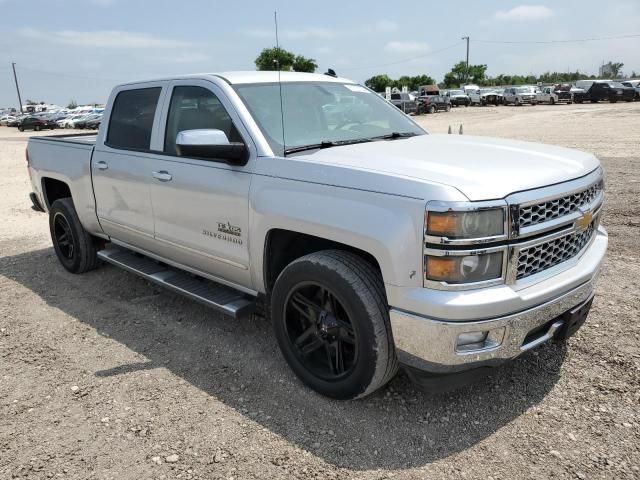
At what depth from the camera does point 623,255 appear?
537cm

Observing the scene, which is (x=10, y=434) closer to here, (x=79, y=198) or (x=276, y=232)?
(x=276, y=232)

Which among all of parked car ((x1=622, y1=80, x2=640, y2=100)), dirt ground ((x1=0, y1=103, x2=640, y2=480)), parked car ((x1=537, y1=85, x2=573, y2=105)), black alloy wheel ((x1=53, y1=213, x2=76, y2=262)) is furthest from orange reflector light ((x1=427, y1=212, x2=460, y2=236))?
parked car ((x1=537, y1=85, x2=573, y2=105))

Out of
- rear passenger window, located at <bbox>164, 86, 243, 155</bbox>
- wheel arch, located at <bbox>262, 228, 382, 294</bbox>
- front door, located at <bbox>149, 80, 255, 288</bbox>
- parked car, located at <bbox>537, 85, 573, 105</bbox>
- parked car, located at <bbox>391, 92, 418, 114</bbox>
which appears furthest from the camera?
parked car, located at <bbox>537, 85, 573, 105</bbox>

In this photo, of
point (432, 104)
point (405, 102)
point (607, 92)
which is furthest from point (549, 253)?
point (607, 92)

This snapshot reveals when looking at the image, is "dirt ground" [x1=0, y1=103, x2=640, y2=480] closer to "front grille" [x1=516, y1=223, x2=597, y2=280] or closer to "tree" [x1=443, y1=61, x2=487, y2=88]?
"front grille" [x1=516, y1=223, x2=597, y2=280]

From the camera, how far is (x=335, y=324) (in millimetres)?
3096

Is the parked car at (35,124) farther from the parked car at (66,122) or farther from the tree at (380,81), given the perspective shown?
the tree at (380,81)

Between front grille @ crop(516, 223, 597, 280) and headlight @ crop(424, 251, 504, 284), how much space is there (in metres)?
0.16

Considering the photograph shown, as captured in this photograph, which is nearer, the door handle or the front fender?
the front fender

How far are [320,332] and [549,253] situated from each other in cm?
133

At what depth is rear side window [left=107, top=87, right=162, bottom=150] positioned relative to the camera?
4.42 m

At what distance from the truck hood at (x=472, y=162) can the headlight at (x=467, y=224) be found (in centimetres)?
8

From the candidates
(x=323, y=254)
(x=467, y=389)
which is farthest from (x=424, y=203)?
(x=467, y=389)

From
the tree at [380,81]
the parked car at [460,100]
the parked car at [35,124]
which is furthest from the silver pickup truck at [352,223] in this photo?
the tree at [380,81]
